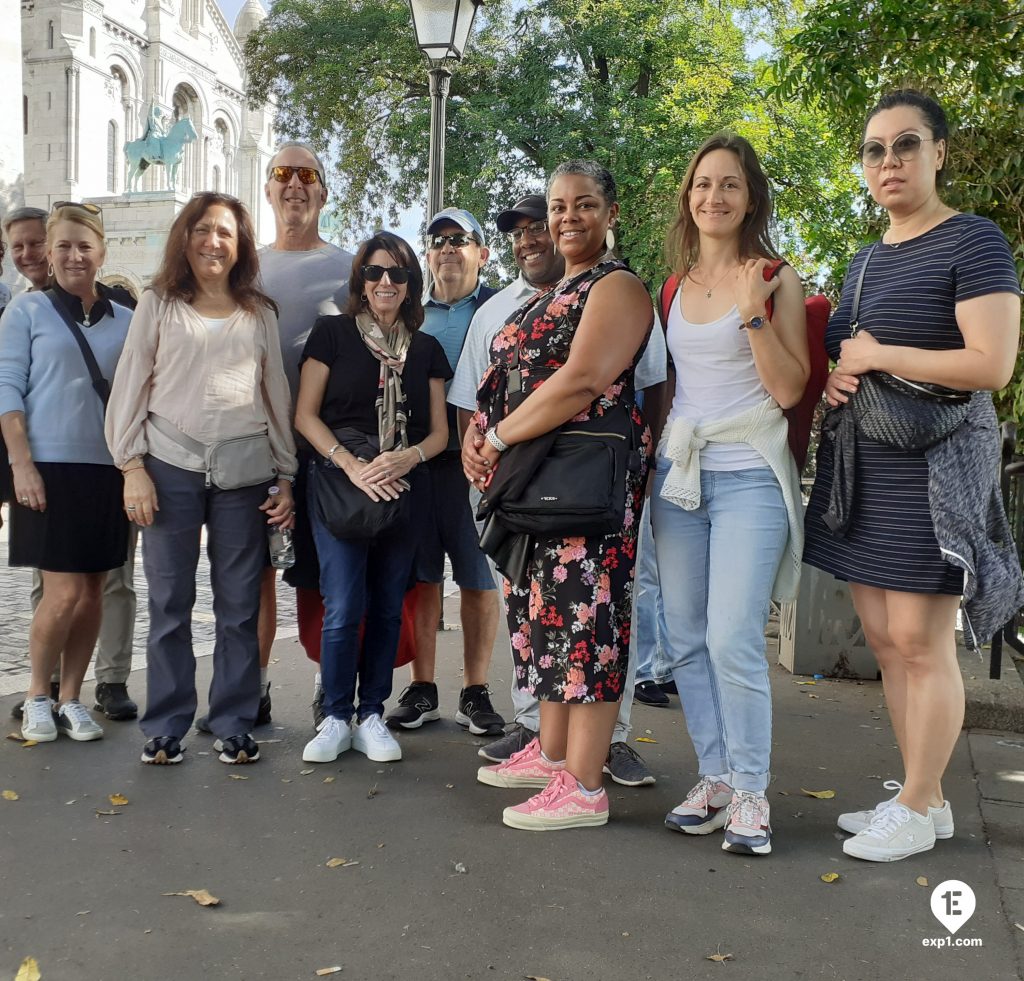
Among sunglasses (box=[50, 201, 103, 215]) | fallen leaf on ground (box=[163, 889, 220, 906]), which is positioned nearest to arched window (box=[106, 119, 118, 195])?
sunglasses (box=[50, 201, 103, 215])

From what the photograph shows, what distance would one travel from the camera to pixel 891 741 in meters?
4.88

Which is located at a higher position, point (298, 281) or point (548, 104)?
point (548, 104)

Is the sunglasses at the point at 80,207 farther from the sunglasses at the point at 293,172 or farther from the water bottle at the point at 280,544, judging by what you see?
the water bottle at the point at 280,544

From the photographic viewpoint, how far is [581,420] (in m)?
3.66

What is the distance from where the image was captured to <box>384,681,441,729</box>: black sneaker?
4957mm

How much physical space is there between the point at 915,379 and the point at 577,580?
48.6 inches

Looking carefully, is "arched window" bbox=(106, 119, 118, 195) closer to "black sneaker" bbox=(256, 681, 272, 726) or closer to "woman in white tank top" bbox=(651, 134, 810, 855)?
"black sneaker" bbox=(256, 681, 272, 726)

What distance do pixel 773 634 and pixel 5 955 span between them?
569cm

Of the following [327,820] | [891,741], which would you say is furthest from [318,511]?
[891,741]

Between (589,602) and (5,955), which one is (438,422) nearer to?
(589,602)

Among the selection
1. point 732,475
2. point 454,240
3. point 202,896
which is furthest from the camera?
point 454,240

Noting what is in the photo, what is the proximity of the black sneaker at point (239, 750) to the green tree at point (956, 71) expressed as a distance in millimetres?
4571

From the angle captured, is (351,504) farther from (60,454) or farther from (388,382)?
(60,454)

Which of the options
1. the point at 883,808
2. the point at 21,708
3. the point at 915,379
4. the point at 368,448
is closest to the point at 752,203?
the point at 915,379
